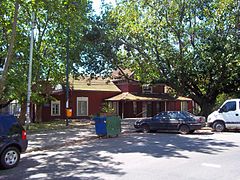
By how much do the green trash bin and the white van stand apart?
6.66 meters

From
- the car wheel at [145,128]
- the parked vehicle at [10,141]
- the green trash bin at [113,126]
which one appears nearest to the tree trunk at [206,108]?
the car wheel at [145,128]

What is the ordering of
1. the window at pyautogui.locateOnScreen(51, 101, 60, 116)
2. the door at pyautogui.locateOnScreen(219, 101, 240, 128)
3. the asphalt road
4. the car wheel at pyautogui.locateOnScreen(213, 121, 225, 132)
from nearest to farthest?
the asphalt road < the door at pyautogui.locateOnScreen(219, 101, 240, 128) < the car wheel at pyautogui.locateOnScreen(213, 121, 225, 132) < the window at pyautogui.locateOnScreen(51, 101, 60, 116)

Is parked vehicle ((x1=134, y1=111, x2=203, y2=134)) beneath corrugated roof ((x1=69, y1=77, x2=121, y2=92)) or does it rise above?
beneath

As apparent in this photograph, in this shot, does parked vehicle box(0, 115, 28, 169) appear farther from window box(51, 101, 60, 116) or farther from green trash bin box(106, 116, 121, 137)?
window box(51, 101, 60, 116)

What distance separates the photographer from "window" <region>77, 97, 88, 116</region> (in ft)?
135

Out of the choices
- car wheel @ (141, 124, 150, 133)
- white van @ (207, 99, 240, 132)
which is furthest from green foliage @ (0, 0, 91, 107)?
white van @ (207, 99, 240, 132)

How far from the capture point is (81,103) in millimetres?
41500

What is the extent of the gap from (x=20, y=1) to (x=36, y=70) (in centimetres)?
1121

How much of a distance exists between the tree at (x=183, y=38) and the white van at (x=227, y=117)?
5308 millimetres

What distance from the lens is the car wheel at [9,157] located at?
10.7 meters

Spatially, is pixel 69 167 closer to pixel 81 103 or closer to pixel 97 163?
pixel 97 163

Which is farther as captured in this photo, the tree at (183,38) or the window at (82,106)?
the window at (82,106)

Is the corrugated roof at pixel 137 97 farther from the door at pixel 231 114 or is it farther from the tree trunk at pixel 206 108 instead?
the door at pixel 231 114

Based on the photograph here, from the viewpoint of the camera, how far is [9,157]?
428 inches
